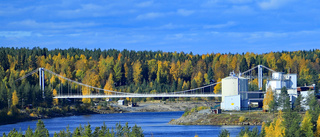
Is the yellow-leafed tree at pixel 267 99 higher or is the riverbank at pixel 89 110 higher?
the yellow-leafed tree at pixel 267 99

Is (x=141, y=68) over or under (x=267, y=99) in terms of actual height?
over

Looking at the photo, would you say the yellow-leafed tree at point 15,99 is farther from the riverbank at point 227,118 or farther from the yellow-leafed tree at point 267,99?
the yellow-leafed tree at point 267,99

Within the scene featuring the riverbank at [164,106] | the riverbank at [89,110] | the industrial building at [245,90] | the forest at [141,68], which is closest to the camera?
the industrial building at [245,90]

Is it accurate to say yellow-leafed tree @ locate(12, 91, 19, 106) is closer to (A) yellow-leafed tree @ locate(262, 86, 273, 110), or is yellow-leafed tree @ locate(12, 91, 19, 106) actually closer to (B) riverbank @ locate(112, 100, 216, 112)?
(B) riverbank @ locate(112, 100, 216, 112)

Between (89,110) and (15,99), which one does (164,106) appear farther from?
(15,99)

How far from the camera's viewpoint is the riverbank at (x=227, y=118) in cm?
6072

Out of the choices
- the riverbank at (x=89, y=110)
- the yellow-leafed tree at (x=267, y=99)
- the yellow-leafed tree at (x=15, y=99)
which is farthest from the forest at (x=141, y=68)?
the yellow-leafed tree at (x=267, y=99)

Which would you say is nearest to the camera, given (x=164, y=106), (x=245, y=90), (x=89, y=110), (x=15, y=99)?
(x=245, y=90)

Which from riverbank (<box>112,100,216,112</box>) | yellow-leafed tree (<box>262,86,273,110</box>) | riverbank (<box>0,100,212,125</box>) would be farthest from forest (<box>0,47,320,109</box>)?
yellow-leafed tree (<box>262,86,273,110</box>)

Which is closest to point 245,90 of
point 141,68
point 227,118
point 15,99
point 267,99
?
point 267,99

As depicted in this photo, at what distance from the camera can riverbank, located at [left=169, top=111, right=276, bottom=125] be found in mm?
60719

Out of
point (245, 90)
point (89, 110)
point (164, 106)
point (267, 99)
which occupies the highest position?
point (245, 90)

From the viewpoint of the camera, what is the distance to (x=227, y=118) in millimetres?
62688

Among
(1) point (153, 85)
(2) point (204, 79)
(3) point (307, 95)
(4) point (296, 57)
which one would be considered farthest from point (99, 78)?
(3) point (307, 95)
